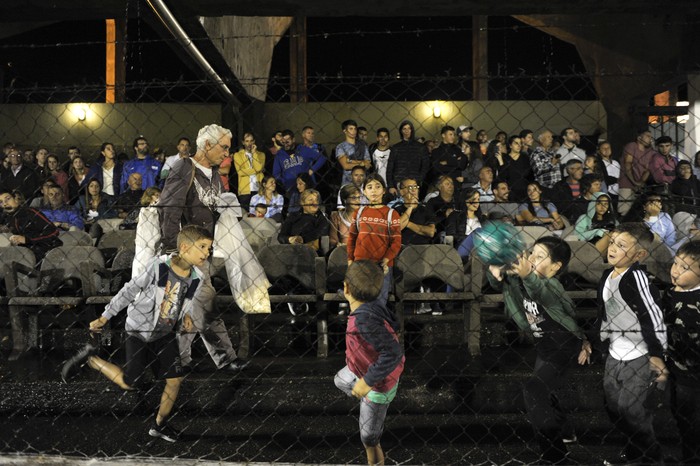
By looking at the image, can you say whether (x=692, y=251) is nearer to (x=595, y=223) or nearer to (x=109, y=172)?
(x=595, y=223)

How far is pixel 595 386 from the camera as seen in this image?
5.19 meters

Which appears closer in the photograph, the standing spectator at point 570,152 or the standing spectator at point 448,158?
the standing spectator at point 570,152

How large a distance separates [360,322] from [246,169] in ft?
17.7

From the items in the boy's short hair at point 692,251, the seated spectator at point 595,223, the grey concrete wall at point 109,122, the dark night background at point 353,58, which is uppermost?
the dark night background at point 353,58

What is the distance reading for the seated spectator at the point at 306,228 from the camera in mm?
7039

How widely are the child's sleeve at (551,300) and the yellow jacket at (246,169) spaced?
16.5 ft

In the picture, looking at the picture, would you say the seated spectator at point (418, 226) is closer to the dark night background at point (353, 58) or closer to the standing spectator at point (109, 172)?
the standing spectator at point (109, 172)

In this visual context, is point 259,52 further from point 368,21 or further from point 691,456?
point 691,456

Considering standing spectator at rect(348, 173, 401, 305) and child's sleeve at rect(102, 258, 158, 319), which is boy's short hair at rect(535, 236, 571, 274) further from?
child's sleeve at rect(102, 258, 158, 319)

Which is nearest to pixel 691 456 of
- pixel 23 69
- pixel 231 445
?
pixel 231 445

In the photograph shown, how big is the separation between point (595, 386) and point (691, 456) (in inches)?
37.4

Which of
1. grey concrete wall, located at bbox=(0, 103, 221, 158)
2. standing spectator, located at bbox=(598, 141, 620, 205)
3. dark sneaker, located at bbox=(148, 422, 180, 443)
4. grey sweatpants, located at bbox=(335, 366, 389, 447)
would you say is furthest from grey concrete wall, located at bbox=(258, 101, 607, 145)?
grey sweatpants, located at bbox=(335, 366, 389, 447)

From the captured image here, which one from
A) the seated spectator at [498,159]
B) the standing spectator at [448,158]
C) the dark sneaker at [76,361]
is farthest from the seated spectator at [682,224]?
the dark sneaker at [76,361]

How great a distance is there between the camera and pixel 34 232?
7031 millimetres
